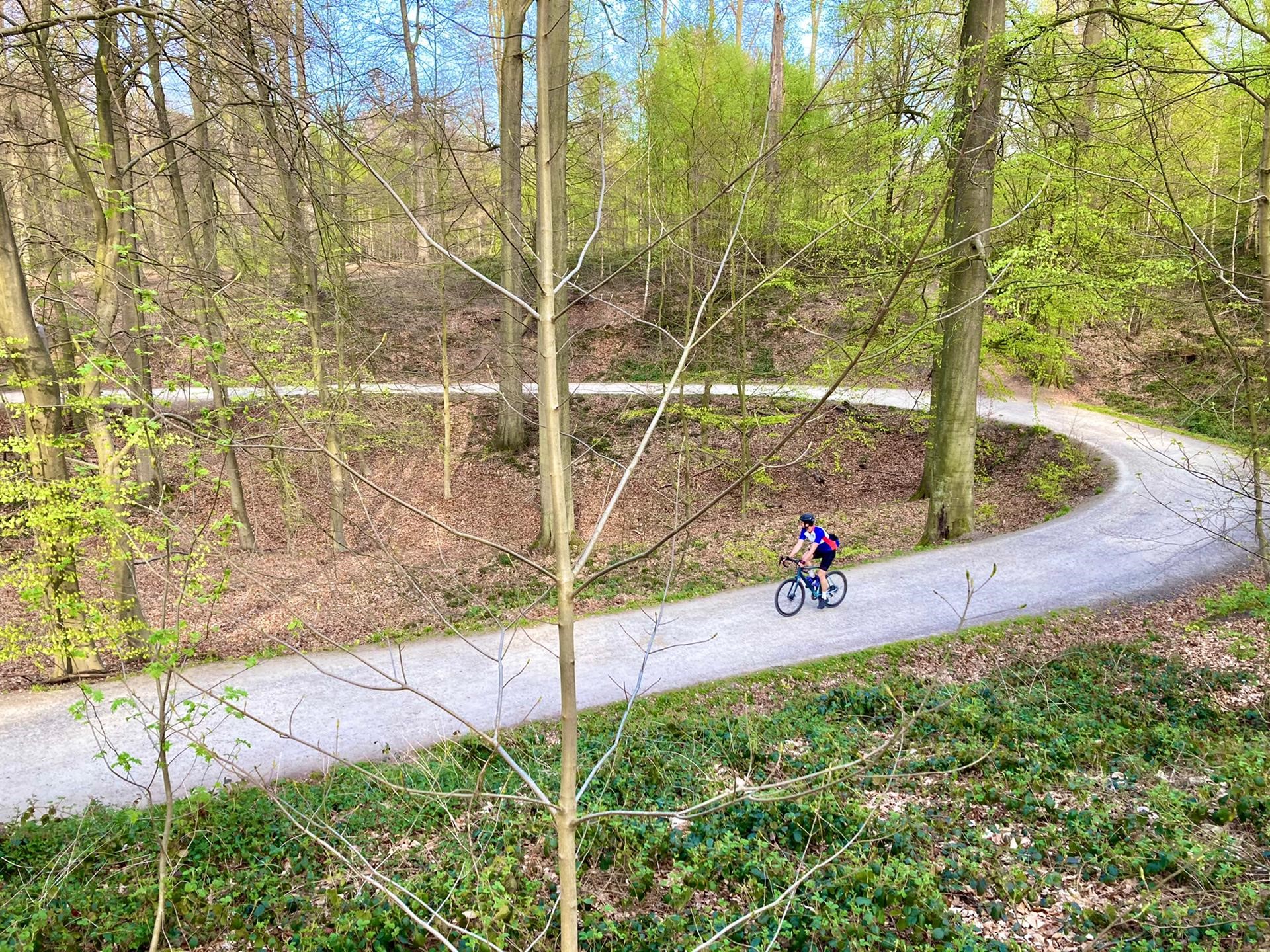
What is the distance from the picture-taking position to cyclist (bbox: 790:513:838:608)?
28.6 feet

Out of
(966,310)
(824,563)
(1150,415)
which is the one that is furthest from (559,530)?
(1150,415)

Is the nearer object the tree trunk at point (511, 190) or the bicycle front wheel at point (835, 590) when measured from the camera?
the tree trunk at point (511, 190)

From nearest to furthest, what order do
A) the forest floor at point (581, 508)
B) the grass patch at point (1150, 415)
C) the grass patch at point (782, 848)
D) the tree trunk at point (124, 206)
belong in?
the grass patch at point (782, 848) → the tree trunk at point (124, 206) → the forest floor at point (581, 508) → the grass patch at point (1150, 415)

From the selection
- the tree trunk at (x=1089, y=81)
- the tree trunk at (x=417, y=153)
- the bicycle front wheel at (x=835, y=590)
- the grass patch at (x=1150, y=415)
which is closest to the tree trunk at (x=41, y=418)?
the tree trunk at (x=417, y=153)

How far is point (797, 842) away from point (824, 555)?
436 centimetres

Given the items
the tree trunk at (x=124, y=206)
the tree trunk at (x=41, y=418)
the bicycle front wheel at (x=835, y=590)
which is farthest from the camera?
the bicycle front wheel at (x=835, y=590)

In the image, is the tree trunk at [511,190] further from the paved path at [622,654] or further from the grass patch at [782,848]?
the grass patch at [782,848]

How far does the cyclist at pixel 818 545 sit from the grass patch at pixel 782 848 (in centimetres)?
257

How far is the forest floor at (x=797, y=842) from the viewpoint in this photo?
425cm

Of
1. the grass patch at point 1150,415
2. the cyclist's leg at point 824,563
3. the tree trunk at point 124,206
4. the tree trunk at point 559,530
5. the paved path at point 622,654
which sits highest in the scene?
the tree trunk at point 124,206

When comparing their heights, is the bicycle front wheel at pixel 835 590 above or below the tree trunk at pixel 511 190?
below

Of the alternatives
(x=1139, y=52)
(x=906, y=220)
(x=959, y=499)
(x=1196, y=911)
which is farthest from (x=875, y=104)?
(x=1196, y=911)

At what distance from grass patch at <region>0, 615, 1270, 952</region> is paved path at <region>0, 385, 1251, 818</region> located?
813mm

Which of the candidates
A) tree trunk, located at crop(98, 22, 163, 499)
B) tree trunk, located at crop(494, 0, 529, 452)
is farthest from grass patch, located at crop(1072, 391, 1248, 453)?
tree trunk, located at crop(98, 22, 163, 499)
